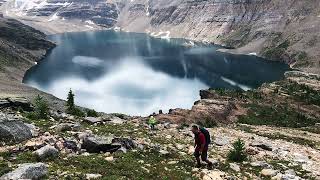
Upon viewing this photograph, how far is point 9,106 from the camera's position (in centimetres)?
5066

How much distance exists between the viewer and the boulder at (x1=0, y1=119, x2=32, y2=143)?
29031mm

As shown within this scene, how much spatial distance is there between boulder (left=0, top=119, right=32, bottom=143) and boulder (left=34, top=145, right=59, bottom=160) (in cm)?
363

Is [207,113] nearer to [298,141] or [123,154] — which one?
[298,141]

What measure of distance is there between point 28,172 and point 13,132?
8679mm

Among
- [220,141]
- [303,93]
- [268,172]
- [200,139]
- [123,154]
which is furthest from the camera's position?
[303,93]

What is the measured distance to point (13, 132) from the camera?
2962cm

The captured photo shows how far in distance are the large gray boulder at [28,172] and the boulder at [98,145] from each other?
258 inches

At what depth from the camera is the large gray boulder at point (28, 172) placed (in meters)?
21.2

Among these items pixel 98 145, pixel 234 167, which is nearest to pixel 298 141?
pixel 234 167

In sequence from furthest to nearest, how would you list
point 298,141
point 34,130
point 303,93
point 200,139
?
point 303,93 < point 298,141 < point 34,130 < point 200,139

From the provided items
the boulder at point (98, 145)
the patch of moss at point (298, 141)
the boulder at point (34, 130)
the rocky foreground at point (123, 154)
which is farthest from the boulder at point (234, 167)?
the patch of moss at point (298, 141)

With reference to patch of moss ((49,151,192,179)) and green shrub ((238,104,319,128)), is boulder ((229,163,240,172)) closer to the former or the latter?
patch of moss ((49,151,192,179))

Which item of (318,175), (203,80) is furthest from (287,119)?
(203,80)

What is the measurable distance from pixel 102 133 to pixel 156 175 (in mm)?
12307
